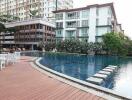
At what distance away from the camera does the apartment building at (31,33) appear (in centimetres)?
6430

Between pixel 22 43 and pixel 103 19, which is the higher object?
pixel 103 19

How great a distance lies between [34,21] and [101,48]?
28.9 m

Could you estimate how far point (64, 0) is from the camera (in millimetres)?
92438

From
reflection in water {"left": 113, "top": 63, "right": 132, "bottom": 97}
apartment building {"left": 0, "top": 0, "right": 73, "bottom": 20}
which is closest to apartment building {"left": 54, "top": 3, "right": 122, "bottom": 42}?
apartment building {"left": 0, "top": 0, "right": 73, "bottom": 20}

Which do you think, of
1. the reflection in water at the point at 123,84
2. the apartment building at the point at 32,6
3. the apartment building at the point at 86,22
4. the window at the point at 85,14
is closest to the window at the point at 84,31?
the apartment building at the point at 86,22

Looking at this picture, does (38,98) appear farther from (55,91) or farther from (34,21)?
(34,21)

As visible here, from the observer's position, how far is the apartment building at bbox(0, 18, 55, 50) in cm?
6430

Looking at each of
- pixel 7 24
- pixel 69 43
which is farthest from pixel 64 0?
pixel 69 43

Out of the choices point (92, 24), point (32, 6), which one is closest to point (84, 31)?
point (92, 24)

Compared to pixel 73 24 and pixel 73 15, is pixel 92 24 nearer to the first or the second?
pixel 73 24

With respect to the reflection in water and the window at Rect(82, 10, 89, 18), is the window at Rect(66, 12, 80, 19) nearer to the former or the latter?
the window at Rect(82, 10, 89, 18)

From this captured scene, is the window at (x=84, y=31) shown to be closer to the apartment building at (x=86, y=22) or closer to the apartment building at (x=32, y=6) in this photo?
the apartment building at (x=86, y=22)

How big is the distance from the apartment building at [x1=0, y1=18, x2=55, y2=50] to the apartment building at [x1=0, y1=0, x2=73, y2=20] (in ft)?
30.0

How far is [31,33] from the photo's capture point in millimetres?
66750
